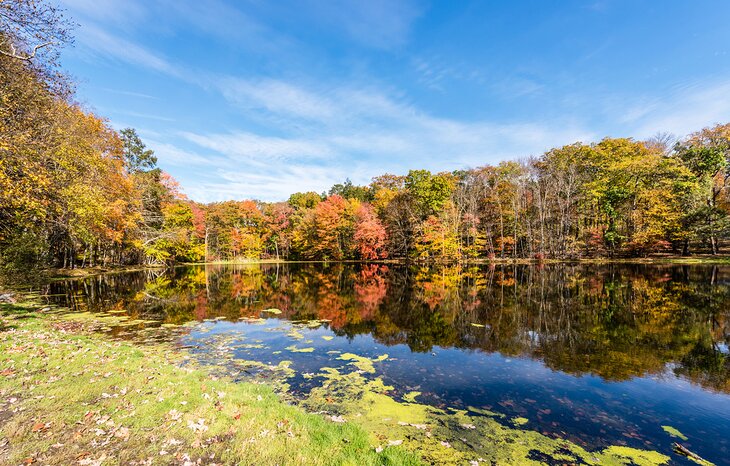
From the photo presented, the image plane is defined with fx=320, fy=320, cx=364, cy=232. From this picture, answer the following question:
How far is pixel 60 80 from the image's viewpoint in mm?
13164

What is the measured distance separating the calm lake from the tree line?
13.2 meters

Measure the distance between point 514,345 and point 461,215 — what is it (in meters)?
43.2

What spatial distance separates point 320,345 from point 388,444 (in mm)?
6130

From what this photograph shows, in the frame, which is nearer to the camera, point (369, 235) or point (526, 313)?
point (526, 313)

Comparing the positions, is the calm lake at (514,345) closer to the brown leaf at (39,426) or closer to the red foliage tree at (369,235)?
the brown leaf at (39,426)

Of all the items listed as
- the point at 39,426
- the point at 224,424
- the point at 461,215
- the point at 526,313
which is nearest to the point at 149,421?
the point at 224,424

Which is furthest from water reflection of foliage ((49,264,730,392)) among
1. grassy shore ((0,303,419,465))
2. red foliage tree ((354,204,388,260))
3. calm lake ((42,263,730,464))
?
red foliage tree ((354,204,388,260))

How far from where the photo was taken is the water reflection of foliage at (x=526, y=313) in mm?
9430

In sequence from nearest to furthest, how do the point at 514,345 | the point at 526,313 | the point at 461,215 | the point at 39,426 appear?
the point at 39,426 < the point at 514,345 < the point at 526,313 < the point at 461,215

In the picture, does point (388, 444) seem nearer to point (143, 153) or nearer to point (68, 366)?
point (68, 366)

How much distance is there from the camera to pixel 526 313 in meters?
14.9

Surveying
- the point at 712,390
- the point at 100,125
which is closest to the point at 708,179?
the point at 712,390

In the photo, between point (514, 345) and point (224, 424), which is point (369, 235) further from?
point (224, 424)

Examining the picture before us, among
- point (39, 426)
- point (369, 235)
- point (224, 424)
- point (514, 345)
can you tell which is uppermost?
point (369, 235)
